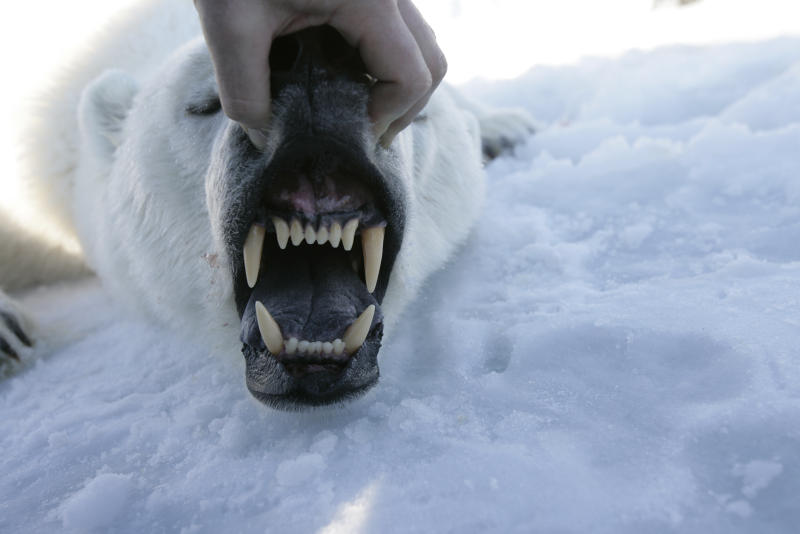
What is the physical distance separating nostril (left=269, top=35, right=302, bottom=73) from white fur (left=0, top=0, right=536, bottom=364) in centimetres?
28

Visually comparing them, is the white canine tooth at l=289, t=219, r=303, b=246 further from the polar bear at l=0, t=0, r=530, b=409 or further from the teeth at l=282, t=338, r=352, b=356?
Answer: the teeth at l=282, t=338, r=352, b=356

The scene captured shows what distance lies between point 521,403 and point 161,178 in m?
1.13

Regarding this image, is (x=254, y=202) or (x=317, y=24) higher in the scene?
(x=317, y=24)

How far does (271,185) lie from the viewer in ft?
4.00

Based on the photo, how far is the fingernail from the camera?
1.14 metres

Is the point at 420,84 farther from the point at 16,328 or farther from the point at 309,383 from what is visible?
the point at 16,328

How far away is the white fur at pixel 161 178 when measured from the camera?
5.26ft

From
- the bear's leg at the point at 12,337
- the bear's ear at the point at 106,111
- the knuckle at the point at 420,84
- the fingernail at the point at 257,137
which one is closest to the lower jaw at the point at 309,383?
the fingernail at the point at 257,137

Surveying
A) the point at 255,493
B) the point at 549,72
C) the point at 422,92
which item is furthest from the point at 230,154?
the point at 549,72

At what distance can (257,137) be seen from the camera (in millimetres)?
A: 1157

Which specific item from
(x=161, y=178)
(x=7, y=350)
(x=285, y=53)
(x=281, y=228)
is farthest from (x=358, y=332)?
(x=7, y=350)

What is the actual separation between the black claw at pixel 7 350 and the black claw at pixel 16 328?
0.09 metres

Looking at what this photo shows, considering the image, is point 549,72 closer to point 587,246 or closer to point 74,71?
point 587,246

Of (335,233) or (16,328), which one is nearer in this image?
(335,233)
